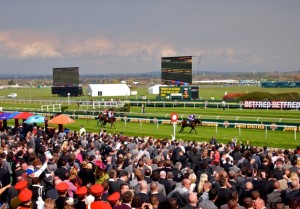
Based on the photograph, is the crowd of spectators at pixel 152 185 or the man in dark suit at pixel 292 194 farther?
the man in dark suit at pixel 292 194

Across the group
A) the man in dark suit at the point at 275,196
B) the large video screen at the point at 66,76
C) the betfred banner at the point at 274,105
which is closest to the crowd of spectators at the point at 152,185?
the man in dark suit at the point at 275,196

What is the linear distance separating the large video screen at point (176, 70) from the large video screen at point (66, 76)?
58.2 ft

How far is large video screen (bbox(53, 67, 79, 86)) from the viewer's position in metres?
62.1

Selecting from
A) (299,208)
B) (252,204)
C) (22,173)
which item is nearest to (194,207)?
(252,204)

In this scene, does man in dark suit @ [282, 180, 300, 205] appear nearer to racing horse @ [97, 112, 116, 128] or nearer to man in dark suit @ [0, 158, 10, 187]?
man in dark suit @ [0, 158, 10, 187]

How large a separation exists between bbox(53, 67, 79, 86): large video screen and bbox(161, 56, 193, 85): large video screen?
699 inches

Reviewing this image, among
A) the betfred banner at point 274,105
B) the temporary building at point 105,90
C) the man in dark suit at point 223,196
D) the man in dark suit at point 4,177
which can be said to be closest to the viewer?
the man in dark suit at point 223,196

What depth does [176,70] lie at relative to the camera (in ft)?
154

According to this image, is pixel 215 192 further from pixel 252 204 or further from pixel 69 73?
pixel 69 73

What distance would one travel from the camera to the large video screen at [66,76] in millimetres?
62072

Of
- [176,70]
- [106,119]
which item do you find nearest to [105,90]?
[176,70]

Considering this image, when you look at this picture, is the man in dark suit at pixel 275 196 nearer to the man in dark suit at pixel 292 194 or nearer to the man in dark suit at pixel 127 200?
the man in dark suit at pixel 292 194

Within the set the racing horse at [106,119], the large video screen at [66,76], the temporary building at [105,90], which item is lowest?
the racing horse at [106,119]

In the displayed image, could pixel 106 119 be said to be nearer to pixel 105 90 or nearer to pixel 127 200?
pixel 127 200
